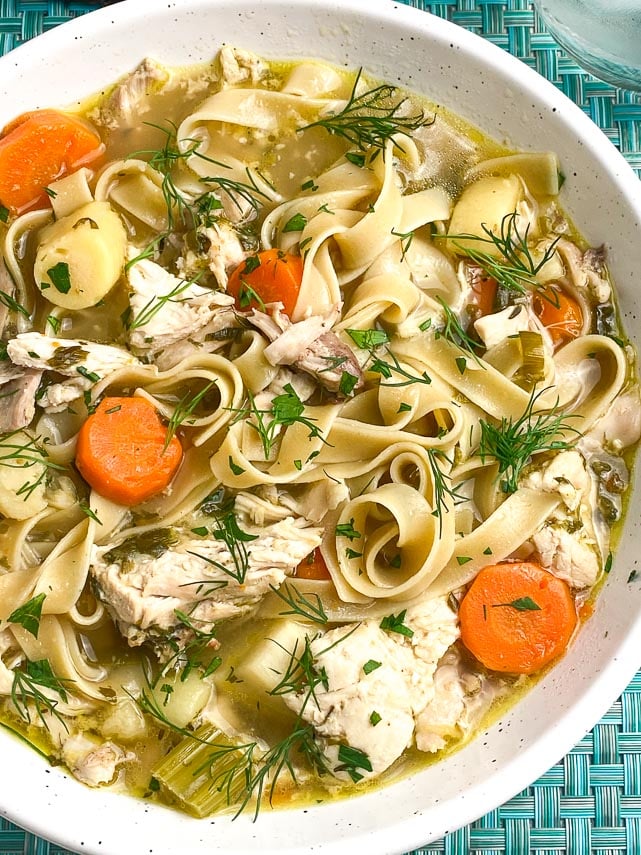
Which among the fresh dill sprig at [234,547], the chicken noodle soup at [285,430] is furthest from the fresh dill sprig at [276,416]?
the fresh dill sprig at [234,547]

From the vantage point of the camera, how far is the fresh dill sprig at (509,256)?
4.07 metres

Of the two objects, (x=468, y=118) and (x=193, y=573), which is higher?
(x=468, y=118)

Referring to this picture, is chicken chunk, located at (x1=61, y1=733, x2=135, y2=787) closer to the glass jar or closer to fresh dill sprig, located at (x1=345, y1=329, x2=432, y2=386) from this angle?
fresh dill sprig, located at (x1=345, y1=329, x2=432, y2=386)

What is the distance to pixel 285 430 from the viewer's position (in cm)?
405

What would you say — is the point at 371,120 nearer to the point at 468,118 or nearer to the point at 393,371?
the point at 468,118

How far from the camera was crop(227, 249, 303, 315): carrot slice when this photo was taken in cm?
397

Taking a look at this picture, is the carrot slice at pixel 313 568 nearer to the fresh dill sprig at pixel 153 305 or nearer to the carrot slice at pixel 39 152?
the fresh dill sprig at pixel 153 305

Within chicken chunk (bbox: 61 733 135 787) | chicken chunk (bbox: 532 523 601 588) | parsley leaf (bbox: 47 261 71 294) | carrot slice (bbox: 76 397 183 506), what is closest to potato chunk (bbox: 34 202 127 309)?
parsley leaf (bbox: 47 261 71 294)

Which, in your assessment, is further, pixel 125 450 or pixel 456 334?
pixel 456 334

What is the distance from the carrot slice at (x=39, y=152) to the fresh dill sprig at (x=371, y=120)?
107cm

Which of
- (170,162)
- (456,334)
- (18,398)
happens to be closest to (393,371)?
(456,334)

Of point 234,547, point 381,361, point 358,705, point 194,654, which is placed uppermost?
point 381,361

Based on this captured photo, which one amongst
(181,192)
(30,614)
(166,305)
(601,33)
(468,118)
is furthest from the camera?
(601,33)

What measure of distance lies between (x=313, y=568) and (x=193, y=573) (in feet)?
1.93
